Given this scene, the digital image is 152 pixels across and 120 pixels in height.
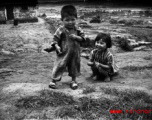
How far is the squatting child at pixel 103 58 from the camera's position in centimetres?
360

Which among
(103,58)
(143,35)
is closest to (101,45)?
(103,58)

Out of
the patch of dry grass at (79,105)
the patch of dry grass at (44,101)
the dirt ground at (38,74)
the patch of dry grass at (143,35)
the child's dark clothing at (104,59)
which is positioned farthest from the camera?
the patch of dry grass at (143,35)

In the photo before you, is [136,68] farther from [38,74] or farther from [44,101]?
[44,101]

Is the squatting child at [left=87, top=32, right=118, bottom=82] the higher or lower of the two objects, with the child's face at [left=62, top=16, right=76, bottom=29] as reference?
lower

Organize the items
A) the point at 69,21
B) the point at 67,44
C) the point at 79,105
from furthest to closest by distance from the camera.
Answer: the point at 67,44 < the point at 69,21 < the point at 79,105

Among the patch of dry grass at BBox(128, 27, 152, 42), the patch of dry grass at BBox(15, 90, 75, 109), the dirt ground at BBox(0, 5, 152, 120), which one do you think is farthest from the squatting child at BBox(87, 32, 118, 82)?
the patch of dry grass at BBox(128, 27, 152, 42)

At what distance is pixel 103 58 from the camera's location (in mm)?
3766

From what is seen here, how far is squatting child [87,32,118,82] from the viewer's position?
11.8 feet

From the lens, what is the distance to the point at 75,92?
3.03 metres

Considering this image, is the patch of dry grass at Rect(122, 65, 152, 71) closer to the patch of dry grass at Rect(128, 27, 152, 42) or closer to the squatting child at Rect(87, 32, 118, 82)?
the squatting child at Rect(87, 32, 118, 82)

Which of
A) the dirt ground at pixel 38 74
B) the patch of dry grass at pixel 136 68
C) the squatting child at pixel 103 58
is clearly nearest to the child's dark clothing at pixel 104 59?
the squatting child at pixel 103 58

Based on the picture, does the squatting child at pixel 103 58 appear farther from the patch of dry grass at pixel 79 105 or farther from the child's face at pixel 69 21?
the patch of dry grass at pixel 79 105

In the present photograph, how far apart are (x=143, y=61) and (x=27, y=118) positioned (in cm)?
446

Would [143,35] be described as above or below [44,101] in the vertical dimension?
above
